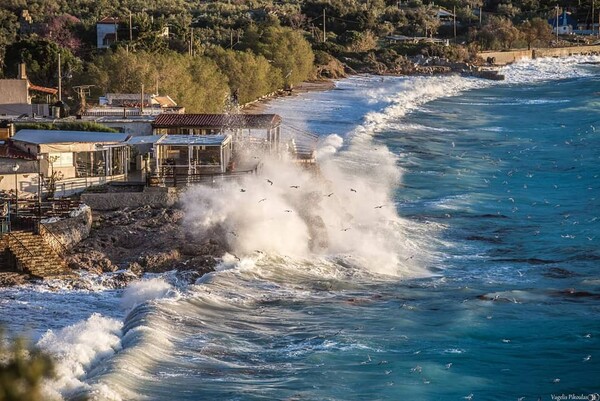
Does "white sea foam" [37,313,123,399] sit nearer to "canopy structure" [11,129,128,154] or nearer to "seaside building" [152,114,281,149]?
"canopy structure" [11,129,128,154]

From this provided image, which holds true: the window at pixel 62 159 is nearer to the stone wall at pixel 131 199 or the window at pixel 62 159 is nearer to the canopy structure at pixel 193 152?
the stone wall at pixel 131 199

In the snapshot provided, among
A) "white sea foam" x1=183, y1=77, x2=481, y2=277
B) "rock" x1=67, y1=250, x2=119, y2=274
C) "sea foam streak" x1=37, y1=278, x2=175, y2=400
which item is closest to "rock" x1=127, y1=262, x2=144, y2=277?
"rock" x1=67, y1=250, x2=119, y2=274

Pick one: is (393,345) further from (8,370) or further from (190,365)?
(8,370)

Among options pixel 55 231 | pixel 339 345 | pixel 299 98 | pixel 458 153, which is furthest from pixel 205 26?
pixel 339 345

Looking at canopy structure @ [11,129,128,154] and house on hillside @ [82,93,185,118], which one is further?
house on hillside @ [82,93,185,118]

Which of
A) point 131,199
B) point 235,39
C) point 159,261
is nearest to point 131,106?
point 131,199

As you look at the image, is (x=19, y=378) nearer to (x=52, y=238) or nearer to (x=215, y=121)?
(x=52, y=238)

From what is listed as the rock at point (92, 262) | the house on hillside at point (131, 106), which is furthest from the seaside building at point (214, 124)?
the rock at point (92, 262)

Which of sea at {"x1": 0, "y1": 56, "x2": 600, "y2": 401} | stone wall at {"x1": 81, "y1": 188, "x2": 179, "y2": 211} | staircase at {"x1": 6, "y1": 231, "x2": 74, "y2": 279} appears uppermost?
stone wall at {"x1": 81, "y1": 188, "x2": 179, "y2": 211}
